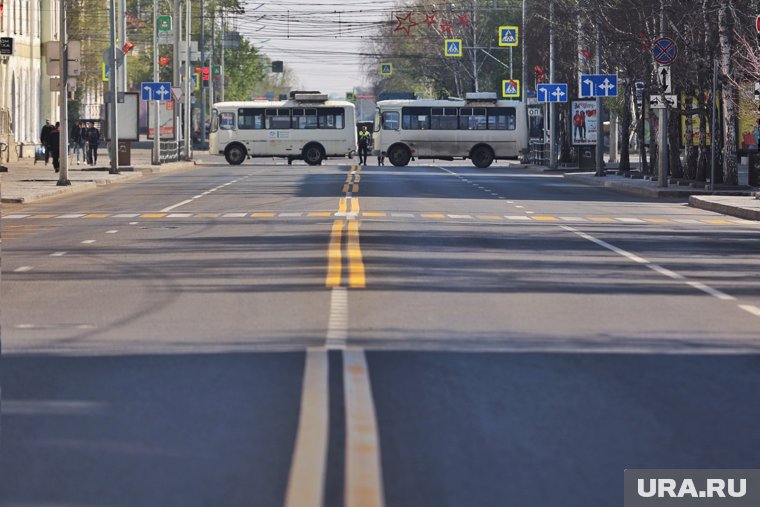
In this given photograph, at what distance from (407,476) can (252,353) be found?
429 cm

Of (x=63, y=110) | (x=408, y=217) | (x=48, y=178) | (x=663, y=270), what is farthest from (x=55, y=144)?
(x=663, y=270)

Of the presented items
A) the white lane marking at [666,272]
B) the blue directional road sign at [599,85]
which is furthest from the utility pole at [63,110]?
the white lane marking at [666,272]

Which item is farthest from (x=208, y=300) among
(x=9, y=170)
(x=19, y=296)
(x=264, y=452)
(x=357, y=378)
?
(x=9, y=170)

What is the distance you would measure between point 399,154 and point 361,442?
6692 cm

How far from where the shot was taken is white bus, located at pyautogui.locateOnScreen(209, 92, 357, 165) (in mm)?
75375

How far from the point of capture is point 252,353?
11773mm

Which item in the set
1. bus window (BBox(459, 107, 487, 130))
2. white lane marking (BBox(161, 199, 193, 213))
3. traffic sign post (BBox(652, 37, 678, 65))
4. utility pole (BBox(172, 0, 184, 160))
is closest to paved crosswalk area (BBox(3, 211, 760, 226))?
white lane marking (BBox(161, 199, 193, 213))

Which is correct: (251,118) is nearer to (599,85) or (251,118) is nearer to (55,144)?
(55,144)

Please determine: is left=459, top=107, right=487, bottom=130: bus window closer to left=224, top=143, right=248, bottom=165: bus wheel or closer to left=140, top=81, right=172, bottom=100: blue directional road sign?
left=224, top=143, right=248, bottom=165: bus wheel

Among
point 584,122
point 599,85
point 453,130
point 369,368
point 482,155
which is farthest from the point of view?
point 453,130

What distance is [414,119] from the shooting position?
75.3 meters

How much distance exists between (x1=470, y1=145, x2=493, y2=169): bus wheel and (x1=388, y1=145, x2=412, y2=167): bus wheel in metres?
2.90

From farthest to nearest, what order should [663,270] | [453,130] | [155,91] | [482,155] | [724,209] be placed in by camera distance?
[453,130], [482,155], [155,91], [724,209], [663,270]

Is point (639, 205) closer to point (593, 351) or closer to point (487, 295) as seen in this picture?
point (487, 295)
